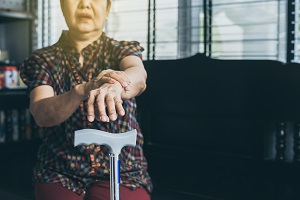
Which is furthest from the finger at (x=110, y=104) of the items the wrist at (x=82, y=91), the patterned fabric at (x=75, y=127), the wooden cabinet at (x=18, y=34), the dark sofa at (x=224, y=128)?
the wooden cabinet at (x=18, y=34)

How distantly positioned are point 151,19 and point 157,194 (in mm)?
1182

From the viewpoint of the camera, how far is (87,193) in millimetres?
949

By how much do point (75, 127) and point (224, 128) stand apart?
1416mm

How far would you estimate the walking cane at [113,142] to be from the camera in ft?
1.77

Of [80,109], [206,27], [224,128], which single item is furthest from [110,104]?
[206,27]

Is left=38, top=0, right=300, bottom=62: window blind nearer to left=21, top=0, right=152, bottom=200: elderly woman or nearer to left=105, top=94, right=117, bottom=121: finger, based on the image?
left=21, top=0, right=152, bottom=200: elderly woman

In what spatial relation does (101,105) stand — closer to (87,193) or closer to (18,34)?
(87,193)

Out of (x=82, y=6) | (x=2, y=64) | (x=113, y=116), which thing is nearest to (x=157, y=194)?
(x=82, y=6)

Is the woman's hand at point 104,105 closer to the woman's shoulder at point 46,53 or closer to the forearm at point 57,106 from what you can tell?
the forearm at point 57,106

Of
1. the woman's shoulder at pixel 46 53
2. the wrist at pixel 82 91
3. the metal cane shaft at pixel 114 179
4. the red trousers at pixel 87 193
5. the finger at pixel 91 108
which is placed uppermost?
the woman's shoulder at pixel 46 53

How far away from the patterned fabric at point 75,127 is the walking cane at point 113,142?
373 mm

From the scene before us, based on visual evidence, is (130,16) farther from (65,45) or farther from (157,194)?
(65,45)

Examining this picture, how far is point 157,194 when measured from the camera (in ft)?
5.87

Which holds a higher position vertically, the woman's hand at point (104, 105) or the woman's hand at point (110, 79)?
the woman's hand at point (110, 79)
